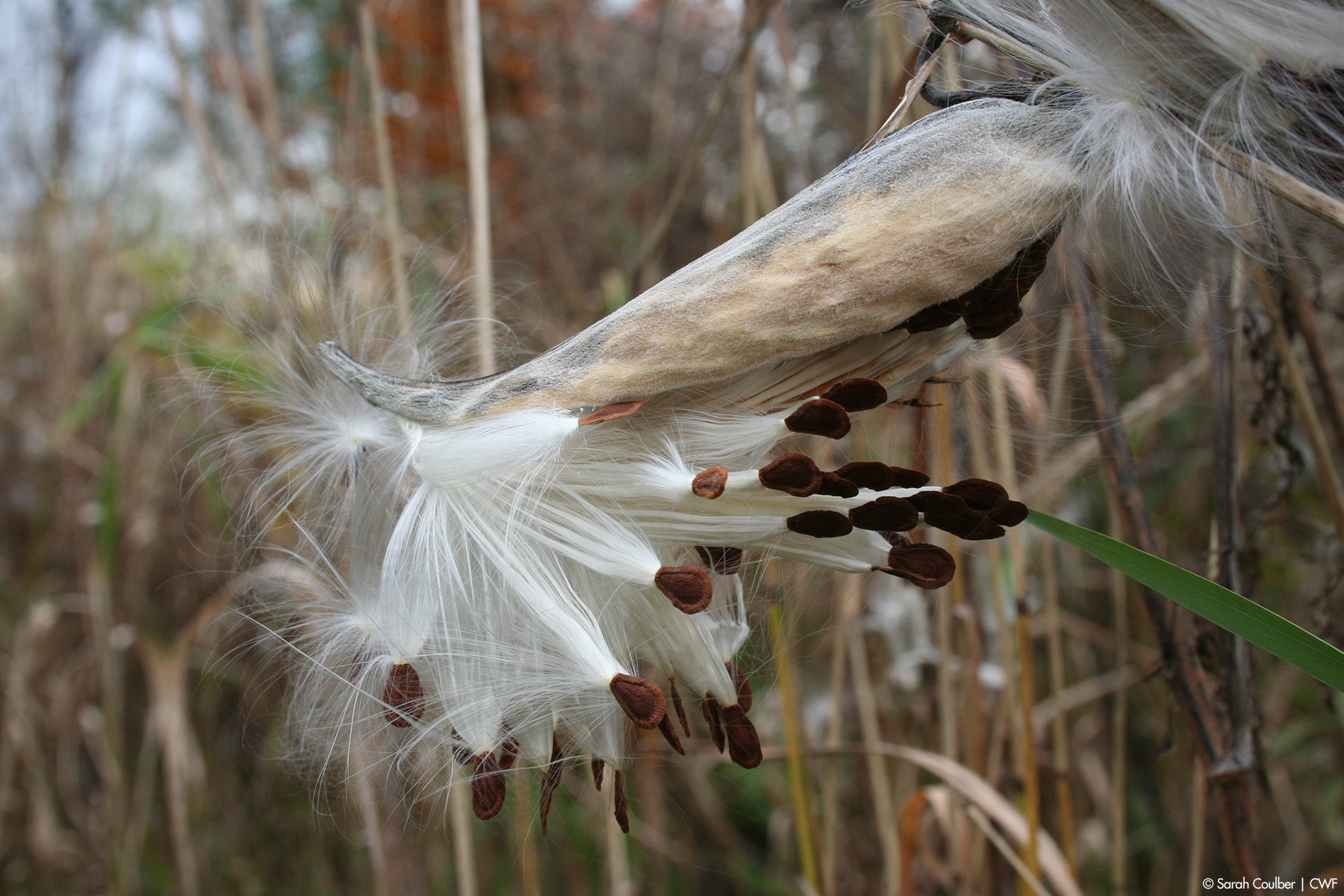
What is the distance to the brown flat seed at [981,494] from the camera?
1.54ft

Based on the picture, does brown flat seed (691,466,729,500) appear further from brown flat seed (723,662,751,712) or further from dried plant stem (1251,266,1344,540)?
dried plant stem (1251,266,1344,540)

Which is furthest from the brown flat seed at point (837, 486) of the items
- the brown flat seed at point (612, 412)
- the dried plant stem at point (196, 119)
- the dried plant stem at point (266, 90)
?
the dried plant stem at point (196, 119)

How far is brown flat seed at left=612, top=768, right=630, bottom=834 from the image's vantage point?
1.73ft

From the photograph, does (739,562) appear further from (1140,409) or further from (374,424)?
(1140,409)

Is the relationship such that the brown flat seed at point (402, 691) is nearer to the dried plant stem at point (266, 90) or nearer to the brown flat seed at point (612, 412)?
the brown flat seed at point (612, 412)

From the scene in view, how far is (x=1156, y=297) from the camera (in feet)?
1.93

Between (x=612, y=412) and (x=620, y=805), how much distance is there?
0.82 ft

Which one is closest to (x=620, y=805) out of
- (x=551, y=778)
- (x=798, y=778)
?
(x=551, y=778)

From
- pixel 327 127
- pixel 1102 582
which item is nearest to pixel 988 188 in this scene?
pixel 1102 582

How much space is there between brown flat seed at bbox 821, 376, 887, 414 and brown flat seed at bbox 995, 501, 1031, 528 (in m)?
0.09

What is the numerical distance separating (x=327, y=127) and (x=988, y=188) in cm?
325

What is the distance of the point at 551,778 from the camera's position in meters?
0.54

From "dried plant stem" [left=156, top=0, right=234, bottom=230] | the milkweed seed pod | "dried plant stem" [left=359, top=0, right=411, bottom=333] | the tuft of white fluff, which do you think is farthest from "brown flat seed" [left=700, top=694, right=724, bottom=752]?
"dried plant stem" [left=156, top=0, right=234, bottom=230]

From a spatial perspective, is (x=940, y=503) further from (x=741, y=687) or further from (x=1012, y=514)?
(x=741, y=687)
